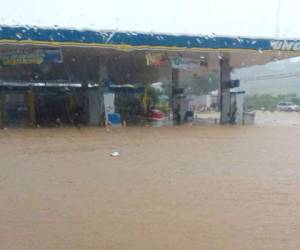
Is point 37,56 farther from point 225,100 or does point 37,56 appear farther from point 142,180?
point 142,180

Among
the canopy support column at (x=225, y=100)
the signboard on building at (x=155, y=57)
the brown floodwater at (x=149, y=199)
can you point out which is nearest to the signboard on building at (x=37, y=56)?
the signboard on building at (x=155, y=57)

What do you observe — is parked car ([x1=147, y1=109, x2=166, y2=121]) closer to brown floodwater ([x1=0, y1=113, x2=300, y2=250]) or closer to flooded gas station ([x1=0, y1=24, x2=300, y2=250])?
flooded gas station ([x1=0, y1=24, x2=300, y2=250])

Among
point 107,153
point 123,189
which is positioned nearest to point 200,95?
point 107,153

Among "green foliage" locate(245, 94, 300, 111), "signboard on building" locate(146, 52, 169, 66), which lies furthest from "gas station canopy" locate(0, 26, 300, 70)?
"green foliage" locate(245, 94, 300, 111)

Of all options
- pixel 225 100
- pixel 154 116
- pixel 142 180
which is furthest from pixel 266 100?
pixel 142 180

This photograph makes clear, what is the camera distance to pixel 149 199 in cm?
742

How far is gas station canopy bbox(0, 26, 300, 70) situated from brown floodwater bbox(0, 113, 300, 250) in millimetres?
7733

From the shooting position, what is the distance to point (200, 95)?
75.8 meters

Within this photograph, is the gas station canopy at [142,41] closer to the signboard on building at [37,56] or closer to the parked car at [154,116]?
the signboard on building at [37,56]

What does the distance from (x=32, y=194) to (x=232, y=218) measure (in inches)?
125

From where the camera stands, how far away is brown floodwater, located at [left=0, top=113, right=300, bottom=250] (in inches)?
217

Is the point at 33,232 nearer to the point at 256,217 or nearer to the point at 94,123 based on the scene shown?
the point at 256,217

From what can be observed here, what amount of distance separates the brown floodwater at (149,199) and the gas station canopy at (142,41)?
7733 mm

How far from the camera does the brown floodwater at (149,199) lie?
5.52 m
